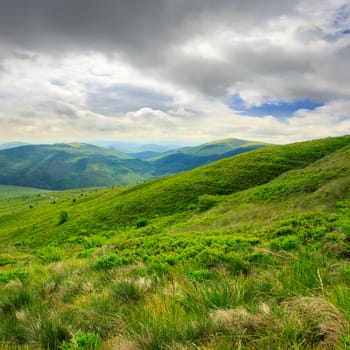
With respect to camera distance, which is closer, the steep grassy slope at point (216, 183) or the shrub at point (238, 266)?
the shrub at point (238, 266)

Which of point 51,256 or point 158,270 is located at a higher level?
point 158,270

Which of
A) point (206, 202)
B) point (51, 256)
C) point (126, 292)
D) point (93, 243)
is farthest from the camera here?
point (206, 202)

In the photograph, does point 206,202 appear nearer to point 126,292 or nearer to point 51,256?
point 51,256

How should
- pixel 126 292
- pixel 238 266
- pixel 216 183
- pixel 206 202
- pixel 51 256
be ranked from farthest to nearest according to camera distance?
pixel 216 183 → pixel 206 202 → pixel 51 256 → pixel 238 266 → pixel 126 292

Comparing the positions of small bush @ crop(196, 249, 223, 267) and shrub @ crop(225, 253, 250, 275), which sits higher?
shrub @ crop(225, 253, 250, 275)

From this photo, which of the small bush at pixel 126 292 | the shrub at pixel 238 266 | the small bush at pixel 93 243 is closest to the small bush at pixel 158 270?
the small bush at pixel 126 292

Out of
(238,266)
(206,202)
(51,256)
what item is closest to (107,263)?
(238,266)

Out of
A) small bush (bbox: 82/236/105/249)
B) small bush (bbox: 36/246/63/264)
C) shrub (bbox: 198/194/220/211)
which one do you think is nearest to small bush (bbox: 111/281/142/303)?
small bush (bbox: 36/246/63/264)

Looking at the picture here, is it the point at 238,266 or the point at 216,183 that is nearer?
the point at 238,266

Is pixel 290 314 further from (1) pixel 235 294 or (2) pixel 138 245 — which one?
(2) pixel 138 245

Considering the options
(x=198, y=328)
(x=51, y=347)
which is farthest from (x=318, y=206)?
(x=51, y=347)

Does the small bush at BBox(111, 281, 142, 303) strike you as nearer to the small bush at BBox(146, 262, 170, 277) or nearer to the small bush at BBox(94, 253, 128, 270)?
the small bush at BBox(146, 262, 170, 277)

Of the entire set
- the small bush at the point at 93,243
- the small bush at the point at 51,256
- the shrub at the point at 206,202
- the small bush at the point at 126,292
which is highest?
the small bush at the point at 126,292

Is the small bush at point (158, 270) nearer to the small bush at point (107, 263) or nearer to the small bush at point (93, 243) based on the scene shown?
the small bush at point (107, 263)
